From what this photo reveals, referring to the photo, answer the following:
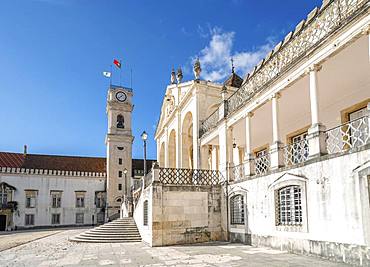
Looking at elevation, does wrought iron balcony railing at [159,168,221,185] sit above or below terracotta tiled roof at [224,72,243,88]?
below

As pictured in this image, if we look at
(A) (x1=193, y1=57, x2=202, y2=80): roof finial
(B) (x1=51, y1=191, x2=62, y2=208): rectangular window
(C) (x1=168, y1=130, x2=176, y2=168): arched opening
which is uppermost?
(A) (x1=193, y1=57, x2=202, y2=80): roof finial

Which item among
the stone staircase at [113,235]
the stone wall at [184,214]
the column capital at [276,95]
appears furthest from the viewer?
the stone staircase at [113,235]

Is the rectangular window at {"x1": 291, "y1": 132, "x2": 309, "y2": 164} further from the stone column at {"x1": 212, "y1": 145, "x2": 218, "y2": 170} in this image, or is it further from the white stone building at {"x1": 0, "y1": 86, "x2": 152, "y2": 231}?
the white stone building at {"x1": 0, "y1": 86, "x2": 152, "y2": 231}

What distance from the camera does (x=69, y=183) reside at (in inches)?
1585

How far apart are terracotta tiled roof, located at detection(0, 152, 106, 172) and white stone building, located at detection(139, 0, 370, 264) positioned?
28.3 metres

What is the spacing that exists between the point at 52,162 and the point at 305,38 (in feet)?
127

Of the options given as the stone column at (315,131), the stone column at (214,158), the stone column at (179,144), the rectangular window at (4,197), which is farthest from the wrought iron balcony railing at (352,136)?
the rectangular window at (4,197)

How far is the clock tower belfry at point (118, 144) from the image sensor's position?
39.9 metres

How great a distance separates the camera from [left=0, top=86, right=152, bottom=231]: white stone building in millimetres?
37438

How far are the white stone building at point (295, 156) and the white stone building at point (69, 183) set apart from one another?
80.7 feet

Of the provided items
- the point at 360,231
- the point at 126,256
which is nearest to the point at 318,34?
the point at 360,231

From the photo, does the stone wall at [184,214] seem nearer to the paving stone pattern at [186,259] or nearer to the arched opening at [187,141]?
the paving stone pattern at [186,259]

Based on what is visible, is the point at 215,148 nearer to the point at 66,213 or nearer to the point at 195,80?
the point at 195,80

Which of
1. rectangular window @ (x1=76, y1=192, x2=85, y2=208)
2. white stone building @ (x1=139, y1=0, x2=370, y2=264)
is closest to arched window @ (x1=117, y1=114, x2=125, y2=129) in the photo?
rectangular window @ (x1=76, y1=192, x2=85, y2=208)
